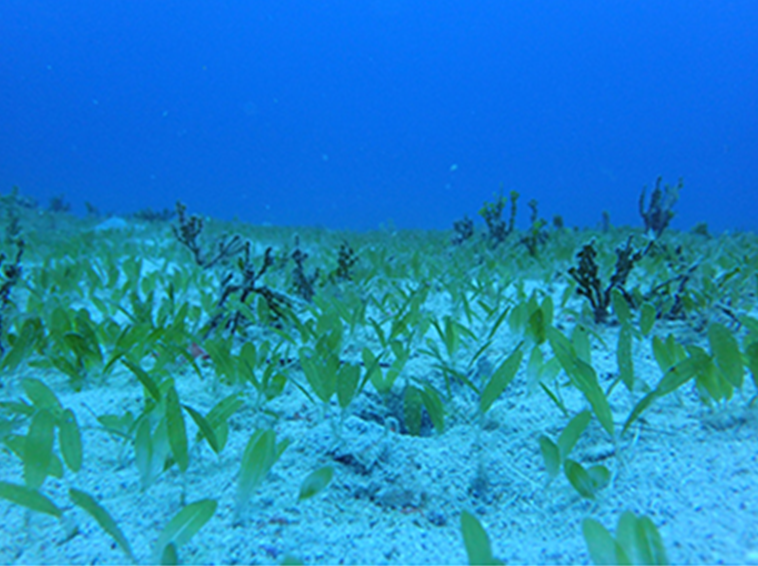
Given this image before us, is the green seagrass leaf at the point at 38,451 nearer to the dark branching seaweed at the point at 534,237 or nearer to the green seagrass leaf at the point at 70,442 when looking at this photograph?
the green seagrass leaf at the point at 70,442

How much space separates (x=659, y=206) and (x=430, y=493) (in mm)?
6497

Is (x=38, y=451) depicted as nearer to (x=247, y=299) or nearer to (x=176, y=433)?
(x=176, y=433)

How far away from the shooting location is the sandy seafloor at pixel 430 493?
1.00m

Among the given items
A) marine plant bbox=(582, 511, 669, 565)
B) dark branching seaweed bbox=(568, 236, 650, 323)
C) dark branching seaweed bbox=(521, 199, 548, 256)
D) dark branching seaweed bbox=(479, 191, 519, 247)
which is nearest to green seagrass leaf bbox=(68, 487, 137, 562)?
marine plant bbox=(582, 511, 669, 565)

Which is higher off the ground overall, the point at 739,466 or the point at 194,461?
the point at 194,461

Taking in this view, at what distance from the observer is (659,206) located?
6.18 metres

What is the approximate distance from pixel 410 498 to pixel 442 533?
171 millimetres

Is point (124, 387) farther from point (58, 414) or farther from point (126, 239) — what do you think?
point (126, 239)

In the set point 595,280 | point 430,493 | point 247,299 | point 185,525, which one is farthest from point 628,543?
point 247,299

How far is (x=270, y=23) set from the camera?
14088 centimetres

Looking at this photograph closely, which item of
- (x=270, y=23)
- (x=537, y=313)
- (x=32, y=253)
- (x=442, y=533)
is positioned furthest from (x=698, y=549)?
(x=270, y=23)

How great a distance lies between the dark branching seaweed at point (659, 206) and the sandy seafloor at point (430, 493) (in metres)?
5.58

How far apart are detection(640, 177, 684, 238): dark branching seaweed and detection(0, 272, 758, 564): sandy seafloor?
18.3 feet

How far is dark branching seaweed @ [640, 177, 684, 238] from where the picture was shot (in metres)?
6.06
